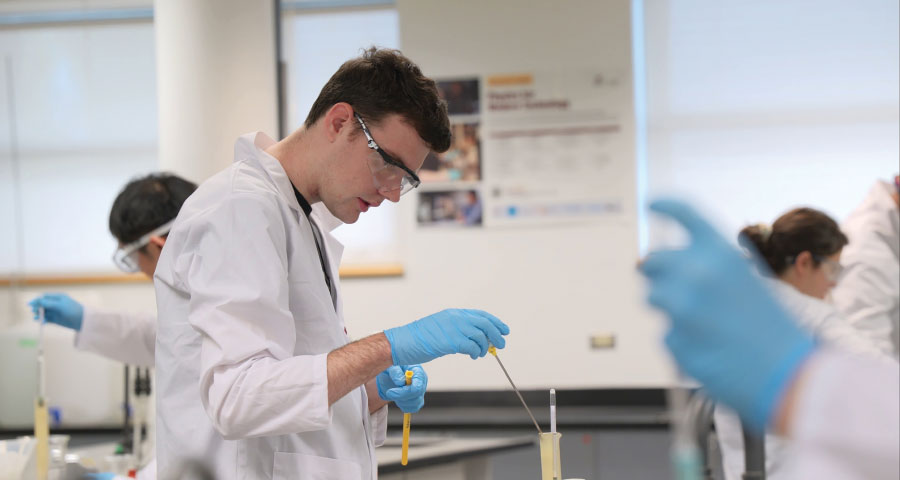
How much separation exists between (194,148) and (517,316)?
5.29 ft

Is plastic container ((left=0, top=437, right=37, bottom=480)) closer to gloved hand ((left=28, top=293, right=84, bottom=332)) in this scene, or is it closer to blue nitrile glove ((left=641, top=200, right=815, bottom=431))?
gloved hand ((left=28, top=293, right=84, bottom=332))

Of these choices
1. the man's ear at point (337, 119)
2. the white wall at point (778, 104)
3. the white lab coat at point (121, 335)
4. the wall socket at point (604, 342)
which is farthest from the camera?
the wall socket at point (604, 342)

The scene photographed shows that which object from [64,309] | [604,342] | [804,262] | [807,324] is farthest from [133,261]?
[604,342]

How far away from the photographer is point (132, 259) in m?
2.17

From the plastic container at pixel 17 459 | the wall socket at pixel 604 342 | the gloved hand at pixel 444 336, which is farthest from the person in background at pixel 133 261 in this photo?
the wall socket at pixel 604 342

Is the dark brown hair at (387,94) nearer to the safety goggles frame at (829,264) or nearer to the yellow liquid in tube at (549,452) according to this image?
the yellow liquid in tube at (549,452)

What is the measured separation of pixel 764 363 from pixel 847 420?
64 mm

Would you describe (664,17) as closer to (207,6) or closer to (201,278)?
(207,6)

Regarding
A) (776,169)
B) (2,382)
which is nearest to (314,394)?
(776,169)

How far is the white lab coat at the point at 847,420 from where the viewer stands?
46 cm

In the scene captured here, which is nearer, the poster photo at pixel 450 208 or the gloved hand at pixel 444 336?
the gloved hand at pixel 444 336

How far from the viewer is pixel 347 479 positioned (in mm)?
1353

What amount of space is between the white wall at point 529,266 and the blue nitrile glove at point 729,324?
3.25 meters

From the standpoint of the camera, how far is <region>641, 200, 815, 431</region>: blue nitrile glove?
52cm
